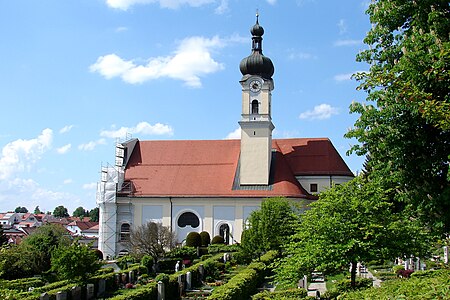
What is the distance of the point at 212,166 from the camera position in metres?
51.1

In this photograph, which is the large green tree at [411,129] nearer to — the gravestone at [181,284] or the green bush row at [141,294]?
the green bush row at [141,294]

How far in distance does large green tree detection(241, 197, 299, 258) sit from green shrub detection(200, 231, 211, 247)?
9.60 m

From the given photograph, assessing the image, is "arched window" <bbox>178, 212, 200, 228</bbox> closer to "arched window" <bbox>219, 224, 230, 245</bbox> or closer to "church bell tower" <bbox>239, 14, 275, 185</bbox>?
"arched window" <bbox>219, 224, 230, 245</bbox>

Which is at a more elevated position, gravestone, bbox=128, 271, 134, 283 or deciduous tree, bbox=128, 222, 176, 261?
deciduous tree, bbox=128, 222, 176, 261

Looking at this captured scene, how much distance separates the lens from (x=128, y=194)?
165 ft

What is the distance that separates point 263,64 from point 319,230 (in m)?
35.1

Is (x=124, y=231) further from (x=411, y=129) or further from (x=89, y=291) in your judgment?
(x=411, y=129)

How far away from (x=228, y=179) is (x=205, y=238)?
629cm

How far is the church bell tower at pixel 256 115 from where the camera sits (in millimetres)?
48094

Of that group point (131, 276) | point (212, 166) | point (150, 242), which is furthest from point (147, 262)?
point (212, 166)

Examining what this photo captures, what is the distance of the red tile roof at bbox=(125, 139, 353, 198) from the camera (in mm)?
48250

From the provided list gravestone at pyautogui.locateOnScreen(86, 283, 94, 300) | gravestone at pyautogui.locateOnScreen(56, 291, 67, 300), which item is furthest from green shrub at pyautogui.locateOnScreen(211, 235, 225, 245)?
gravestone at pyautogui.locateOnScreen(56, 291, 67, 300)

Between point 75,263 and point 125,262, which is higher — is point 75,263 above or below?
above

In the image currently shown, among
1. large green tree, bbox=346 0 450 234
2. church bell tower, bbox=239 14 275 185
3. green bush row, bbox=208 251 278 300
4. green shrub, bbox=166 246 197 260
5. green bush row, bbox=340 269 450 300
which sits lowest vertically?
green shrub, bbox=166 246 197 260
